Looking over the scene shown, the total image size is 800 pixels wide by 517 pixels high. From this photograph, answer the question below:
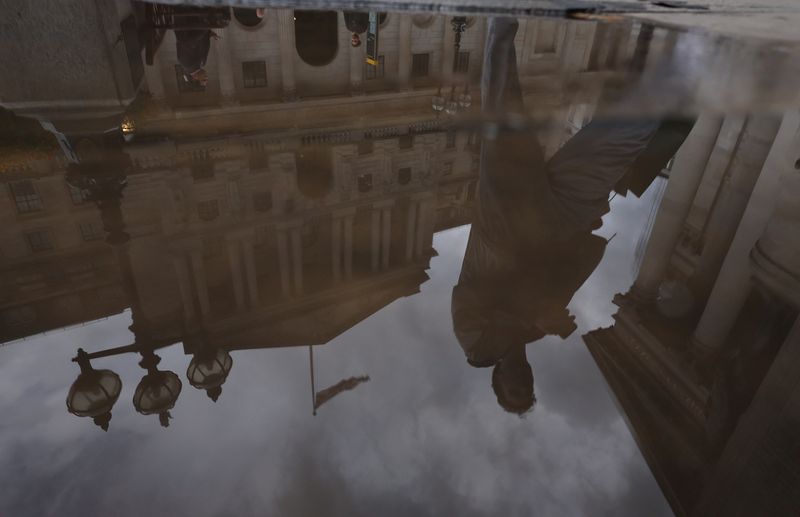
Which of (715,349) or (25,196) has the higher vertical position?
(25,196)

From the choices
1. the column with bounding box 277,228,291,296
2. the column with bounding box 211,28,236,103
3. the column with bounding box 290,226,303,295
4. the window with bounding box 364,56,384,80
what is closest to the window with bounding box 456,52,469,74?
the window with bounding box 364,56,384,80

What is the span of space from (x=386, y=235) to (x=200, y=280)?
5.61ft

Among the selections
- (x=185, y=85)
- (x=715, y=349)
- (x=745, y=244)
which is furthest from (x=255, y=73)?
(x=715, y=349)

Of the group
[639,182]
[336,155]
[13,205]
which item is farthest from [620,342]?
[13,205]

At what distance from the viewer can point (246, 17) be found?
1941 centimetres

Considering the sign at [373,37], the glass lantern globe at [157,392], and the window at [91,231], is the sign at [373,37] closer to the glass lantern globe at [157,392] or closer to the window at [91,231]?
the window at [91,231]

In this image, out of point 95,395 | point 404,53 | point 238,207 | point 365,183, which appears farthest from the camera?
point 404,53

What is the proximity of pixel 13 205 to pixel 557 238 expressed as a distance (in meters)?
5.27

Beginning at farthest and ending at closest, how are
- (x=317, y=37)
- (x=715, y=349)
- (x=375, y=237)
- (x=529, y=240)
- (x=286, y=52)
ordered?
1. (x=317, y=37)
2. (x=286, y=52)
3. (x=375, y=237)
4. (x=529, y=240)
5. (x=715, y=349)

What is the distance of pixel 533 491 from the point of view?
2395mm

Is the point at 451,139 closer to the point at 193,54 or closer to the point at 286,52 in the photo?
the point at 193,54

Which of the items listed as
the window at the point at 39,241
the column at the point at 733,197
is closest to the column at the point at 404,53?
the column at the point at 733,197

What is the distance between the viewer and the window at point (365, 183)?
17.3ft

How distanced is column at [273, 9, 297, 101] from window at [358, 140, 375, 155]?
4042 millimetres
